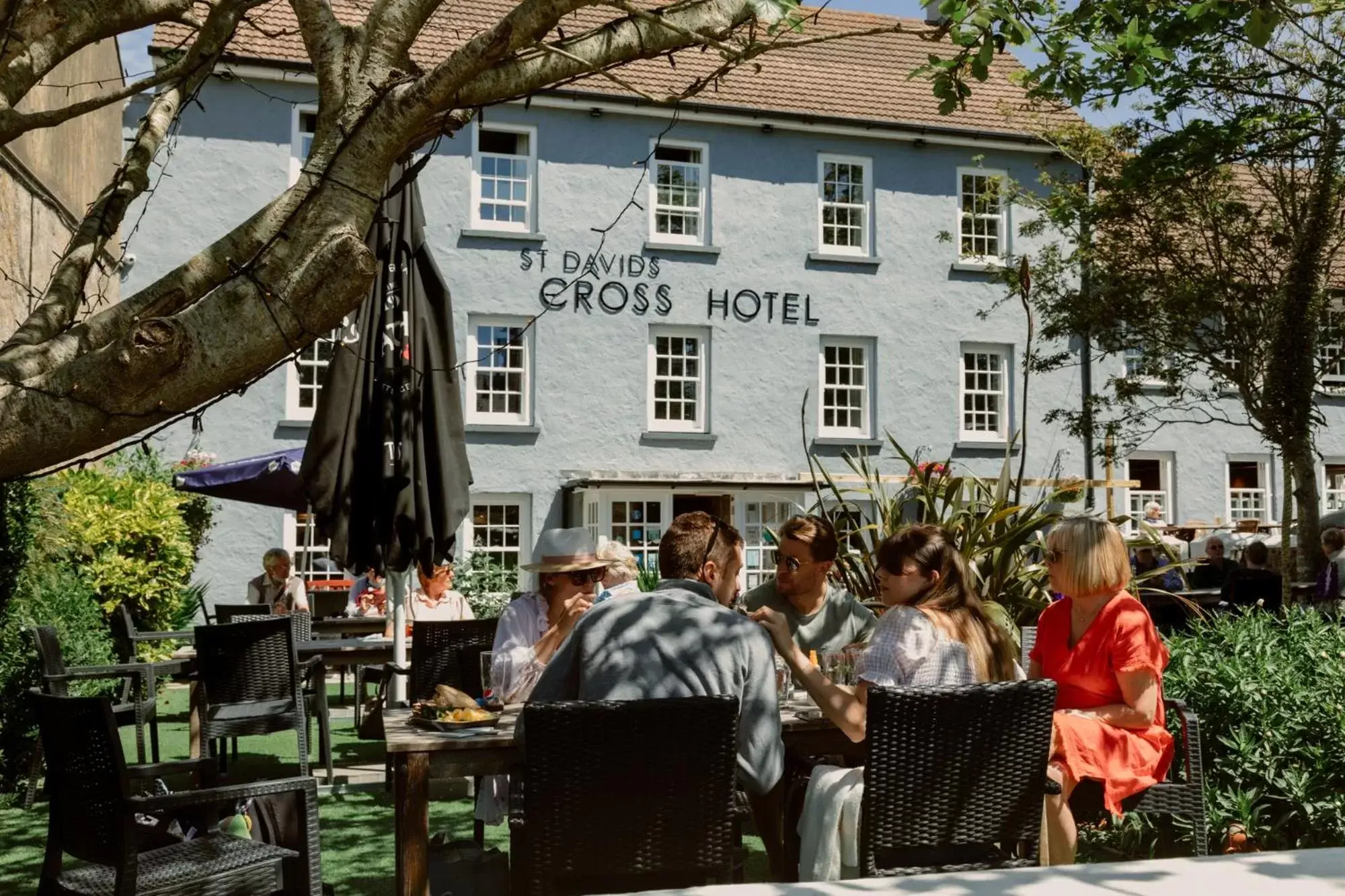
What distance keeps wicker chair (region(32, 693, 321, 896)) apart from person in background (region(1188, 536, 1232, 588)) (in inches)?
515

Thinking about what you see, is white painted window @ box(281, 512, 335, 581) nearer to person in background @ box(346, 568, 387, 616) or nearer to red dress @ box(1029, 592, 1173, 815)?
person in background @ box(346, 568, 387, 616)

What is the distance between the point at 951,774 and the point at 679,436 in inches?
700

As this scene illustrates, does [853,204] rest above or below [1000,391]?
above

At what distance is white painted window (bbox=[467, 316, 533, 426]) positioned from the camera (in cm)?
2075

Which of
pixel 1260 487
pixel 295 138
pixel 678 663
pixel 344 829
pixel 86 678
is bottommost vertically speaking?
pixel 344 829

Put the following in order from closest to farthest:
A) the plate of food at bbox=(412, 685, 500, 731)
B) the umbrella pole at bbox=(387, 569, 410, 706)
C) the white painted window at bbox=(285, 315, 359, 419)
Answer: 1. the plate of food at bbox=(412, 685, 500, 731)
2. the umbrella pole at bbox=(387, 569, 410, 706)
3. the white painted window at bbox=(285, 315, 359, 419)

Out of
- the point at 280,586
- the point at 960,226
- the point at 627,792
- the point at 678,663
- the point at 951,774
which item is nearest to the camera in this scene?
the point at 627,792

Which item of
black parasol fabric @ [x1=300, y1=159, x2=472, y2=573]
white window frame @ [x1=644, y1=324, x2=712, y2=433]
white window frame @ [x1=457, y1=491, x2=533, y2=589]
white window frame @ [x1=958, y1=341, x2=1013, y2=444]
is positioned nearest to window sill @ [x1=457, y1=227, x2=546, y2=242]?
white window frame @ [x1=644, y1=324, x2=712, y2=433]

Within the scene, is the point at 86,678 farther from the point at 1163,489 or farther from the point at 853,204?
the point at 1163,489

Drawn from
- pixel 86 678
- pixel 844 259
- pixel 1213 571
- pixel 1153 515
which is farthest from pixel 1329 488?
pixel 86 678

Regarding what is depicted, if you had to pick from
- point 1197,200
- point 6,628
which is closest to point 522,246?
point 1197,200

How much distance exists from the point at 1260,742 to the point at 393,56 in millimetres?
4584

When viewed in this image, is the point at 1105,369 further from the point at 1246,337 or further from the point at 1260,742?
the point at 1260,742

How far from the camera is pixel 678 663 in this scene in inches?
155
